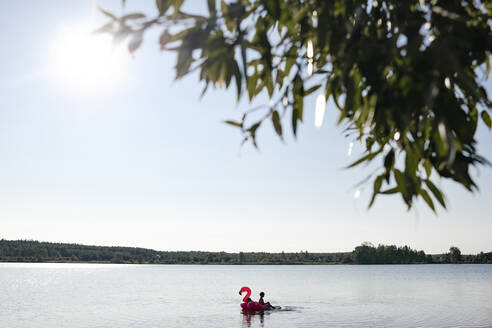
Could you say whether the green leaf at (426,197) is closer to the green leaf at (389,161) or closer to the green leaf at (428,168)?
the green leaf at (389,161)

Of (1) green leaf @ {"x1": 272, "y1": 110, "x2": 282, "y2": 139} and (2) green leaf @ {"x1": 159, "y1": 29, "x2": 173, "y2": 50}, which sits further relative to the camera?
(1) green leaf @ {"x1": 272, "y1": 110, "x2": 282, "y2": 139}

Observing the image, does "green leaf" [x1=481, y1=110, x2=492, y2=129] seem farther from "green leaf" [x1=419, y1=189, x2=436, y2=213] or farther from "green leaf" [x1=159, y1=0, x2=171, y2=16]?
"green leaf" [x1=159, y1=0, x2=171, y2=16]

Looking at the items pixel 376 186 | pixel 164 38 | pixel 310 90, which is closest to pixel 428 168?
pixel 376 186

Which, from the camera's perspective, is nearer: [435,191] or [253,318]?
[435,191]

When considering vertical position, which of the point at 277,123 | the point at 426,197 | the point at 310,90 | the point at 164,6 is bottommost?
the point at 426,197

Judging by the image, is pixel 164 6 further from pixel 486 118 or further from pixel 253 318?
pixel 253 318

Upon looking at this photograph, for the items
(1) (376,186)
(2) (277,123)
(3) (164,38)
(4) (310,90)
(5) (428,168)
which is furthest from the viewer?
(4) (310,90)

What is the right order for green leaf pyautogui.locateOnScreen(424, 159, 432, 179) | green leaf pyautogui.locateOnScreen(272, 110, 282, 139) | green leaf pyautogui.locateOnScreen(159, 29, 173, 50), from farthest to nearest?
green leaf pyautogui.locateOnScreen(272, 110, 282, 139) → green leaf pyautogui.locateOnScreen(424, 159, 432, 179) → green leaf pyautogui.locateOnScreen(159, 29, 173, 50)

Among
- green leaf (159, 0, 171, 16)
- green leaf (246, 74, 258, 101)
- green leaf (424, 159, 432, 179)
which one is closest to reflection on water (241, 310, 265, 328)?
green leaf (246, 74, 258, 101)

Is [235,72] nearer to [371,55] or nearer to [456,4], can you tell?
[371,55]

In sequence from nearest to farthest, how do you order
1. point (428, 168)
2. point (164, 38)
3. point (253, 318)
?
point (164, 38) < point (428, 168) < point (253, 318)

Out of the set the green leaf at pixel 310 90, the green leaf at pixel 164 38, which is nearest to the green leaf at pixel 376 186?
the green leaf at pixel 310 90

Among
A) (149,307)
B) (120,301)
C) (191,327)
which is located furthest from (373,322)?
(120,301)

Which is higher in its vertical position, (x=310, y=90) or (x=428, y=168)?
(x=310, y=90)
